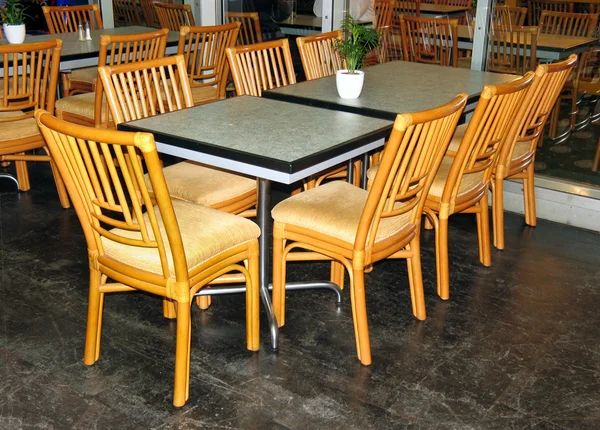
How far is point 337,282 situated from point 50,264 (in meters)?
1.34

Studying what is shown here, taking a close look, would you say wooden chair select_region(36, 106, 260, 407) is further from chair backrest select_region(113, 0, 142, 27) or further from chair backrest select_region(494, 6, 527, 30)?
chair backrest select_region(113, 0, 142, 27)

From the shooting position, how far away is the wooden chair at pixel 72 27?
494 cm

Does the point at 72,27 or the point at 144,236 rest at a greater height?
the point at 72,27

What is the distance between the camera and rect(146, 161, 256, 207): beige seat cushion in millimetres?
2910

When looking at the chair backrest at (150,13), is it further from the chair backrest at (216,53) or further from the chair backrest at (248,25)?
the chair backrest at (216,53)

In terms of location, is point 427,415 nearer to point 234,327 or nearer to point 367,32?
point 234,327

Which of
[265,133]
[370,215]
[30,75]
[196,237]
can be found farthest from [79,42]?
[370,215]

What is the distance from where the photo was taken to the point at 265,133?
8.57ft

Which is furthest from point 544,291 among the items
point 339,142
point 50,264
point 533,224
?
point 50,264

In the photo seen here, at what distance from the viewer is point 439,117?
2.40 meters

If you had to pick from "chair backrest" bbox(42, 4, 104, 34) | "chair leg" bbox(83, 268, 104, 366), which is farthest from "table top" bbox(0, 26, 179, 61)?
"chair leg" bbox(83, 268, 104, 366)

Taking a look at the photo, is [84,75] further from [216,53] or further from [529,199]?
[529,199]

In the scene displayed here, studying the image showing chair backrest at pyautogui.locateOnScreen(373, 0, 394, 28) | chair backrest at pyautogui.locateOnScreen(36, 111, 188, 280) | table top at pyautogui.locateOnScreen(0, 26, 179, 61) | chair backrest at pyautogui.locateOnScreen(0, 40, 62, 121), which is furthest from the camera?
chair backrest at pyautogui.locateOnScreen(373, 0, 394, 28)

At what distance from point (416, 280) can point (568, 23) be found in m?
1.89
